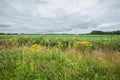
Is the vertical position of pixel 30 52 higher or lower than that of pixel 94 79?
higher

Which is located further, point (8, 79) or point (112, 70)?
point (112, 70)

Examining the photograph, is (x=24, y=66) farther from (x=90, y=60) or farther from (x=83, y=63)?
(x=90, y=60)

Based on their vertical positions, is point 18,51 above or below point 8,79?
above

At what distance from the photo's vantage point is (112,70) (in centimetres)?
481

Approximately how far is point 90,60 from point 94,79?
183cm

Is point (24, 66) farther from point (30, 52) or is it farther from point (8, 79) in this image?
point (30, 52)

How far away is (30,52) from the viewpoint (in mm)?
7074

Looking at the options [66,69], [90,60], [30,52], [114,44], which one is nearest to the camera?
[66,69]

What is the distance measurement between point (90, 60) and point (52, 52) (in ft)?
6.90

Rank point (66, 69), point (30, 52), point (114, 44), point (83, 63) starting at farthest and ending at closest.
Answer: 1. point (114, 44)
2. point (30, 52)
3. point (83, 63)
4. point (66, 69)

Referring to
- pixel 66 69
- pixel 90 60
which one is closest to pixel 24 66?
pixel 66 69

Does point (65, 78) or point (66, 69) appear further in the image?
point (66, 69)

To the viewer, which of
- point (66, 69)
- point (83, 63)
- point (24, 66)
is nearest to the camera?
point (66, 69)

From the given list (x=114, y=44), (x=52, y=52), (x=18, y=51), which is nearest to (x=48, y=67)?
(x=52, y=52)
